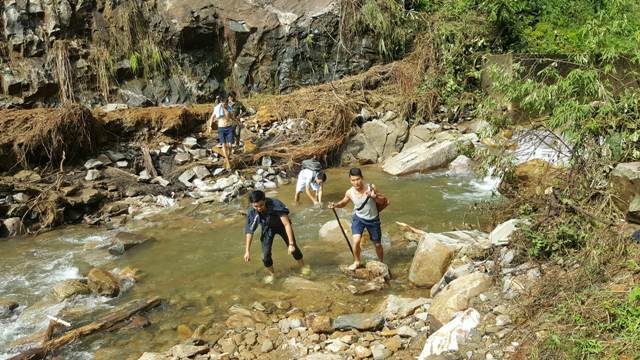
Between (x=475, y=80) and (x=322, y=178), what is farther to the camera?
(x=475, y=80)

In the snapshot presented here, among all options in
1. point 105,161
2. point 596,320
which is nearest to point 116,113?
point 105,161

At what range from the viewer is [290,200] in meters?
10.3

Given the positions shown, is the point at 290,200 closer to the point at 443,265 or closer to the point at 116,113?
the point at 443,265

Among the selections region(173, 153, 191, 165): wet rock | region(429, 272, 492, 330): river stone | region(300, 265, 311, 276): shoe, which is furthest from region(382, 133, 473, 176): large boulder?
region(429, 272, 492, 330): river stone

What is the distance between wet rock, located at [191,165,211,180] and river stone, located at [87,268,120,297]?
4671 millimetres

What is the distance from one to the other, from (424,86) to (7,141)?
33.3 ft

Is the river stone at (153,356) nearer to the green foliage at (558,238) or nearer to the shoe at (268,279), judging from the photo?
the shoe at (268,279)

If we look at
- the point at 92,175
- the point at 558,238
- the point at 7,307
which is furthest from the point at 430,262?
the point at 92,175

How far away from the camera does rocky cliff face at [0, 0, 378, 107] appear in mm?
14289

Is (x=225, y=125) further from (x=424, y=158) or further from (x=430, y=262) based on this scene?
(x=430, y=262)

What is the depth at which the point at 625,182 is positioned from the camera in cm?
513

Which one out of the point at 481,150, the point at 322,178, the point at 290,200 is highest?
the point at 481,150

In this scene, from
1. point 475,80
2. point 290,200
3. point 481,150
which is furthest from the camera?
point 475,80

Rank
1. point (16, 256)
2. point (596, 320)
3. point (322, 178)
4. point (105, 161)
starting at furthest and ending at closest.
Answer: point (105, 161) → point (322, 178) → point (16, 256) → point (596, 320)
